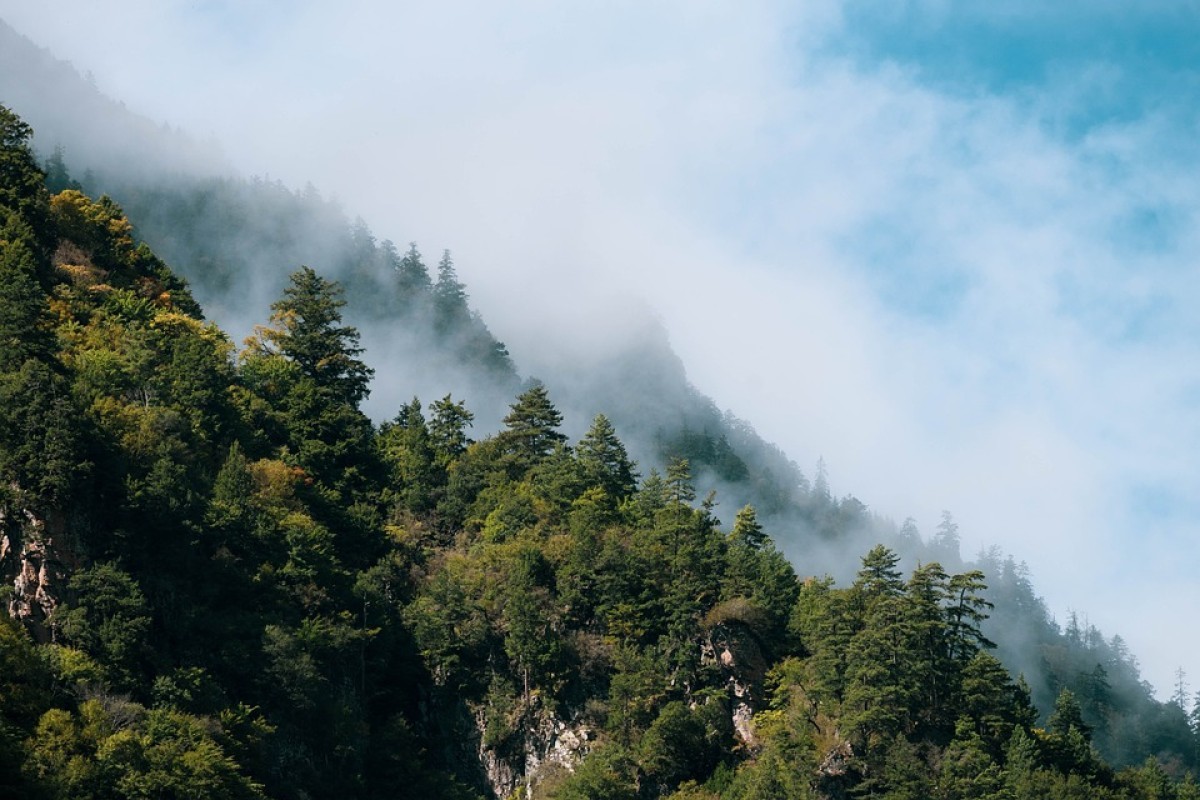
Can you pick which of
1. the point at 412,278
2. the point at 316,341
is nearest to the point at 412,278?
the point at 412,278

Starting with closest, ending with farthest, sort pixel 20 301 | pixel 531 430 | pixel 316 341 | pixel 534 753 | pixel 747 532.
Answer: pixel 20 301 → pixel 534 753 → pixel 747 532 → pixel 531 430 → pixel 316 341

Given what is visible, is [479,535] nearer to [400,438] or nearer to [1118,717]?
[400,438]

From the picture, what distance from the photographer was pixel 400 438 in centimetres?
9188

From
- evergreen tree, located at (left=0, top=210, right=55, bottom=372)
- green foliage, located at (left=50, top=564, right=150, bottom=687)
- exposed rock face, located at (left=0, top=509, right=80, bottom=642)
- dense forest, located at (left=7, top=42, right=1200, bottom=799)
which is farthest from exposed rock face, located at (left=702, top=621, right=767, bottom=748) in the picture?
evergreen tree, located at (left=0, top=210, right=55, bottom=372)

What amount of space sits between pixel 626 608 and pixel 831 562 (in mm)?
93624

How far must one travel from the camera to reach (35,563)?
195ft

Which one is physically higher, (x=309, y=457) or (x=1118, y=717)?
(x=1118, y=717)

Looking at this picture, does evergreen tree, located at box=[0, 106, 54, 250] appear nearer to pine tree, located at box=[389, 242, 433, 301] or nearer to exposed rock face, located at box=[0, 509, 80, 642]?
exposed rock face, located at box=[0, 509, 80, 642]

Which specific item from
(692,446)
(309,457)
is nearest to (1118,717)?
(692,446)

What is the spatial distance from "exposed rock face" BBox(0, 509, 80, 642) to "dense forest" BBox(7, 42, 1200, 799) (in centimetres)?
9

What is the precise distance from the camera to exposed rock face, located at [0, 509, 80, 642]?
58469 millimetres

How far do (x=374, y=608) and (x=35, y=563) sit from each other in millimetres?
18903

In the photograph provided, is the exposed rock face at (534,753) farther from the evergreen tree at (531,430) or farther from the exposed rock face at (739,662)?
the evergreen tree at (531,430)

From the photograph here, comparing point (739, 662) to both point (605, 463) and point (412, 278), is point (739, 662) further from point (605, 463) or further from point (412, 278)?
point (412, 278)
